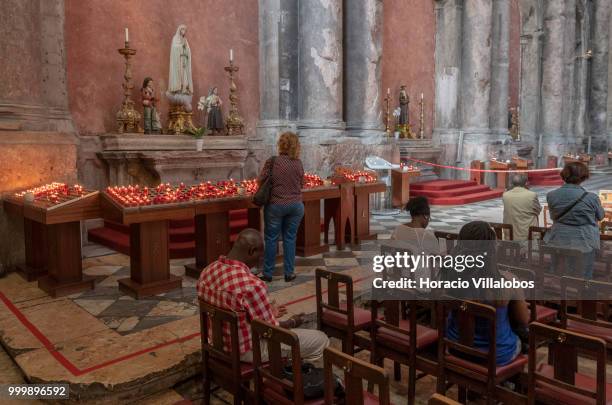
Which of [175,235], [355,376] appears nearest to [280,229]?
[175,235]

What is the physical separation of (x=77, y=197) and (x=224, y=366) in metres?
3.11

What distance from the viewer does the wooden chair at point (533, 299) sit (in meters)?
3.59

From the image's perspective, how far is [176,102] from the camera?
9.94m

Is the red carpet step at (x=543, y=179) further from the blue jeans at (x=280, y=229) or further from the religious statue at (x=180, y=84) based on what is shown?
the blue jeans at (x=280, y=229)

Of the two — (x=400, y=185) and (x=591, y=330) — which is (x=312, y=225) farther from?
(x=400, y=185)

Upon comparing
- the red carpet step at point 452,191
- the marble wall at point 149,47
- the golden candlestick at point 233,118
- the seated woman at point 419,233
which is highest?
the marble wall at point 149,47

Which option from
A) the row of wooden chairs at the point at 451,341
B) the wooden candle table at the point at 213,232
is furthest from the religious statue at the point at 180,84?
the row of wooden chairs at the point at 451,341

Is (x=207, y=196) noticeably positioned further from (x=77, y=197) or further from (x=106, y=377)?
(x=106, y=377)

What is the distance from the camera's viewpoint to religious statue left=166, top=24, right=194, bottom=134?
387 inches

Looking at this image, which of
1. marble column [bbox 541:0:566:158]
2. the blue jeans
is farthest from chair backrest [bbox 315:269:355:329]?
marble column [bbox 541:0:566:158]

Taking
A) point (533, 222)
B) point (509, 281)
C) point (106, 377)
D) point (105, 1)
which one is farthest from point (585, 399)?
point (105, 1)

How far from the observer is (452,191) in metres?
14.1

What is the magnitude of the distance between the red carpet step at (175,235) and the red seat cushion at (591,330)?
512 centimetres

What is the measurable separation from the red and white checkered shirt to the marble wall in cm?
689
